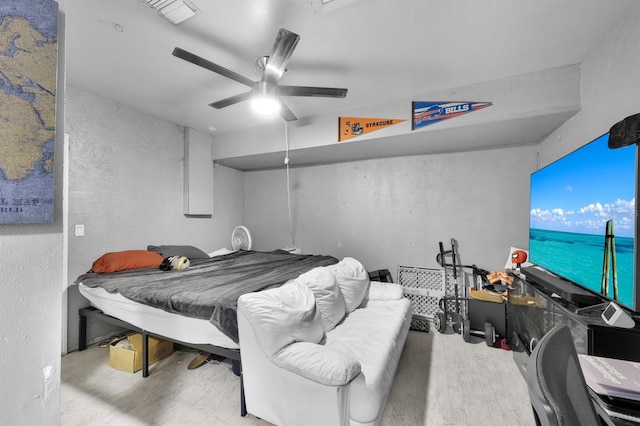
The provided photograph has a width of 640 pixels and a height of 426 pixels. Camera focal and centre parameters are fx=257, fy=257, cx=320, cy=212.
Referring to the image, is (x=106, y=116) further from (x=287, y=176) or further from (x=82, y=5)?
(x=287, y=176)

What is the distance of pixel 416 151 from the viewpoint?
343 cm

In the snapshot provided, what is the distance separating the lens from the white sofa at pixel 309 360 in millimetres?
1410

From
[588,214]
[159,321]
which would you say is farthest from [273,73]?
[588,214]

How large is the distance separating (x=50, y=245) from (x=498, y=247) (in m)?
3.92

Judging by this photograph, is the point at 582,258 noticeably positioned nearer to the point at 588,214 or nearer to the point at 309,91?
the point at 588,214

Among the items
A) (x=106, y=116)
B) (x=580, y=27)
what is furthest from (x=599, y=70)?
(x=106, y=116)

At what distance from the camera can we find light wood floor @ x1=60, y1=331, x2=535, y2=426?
1.73 metres

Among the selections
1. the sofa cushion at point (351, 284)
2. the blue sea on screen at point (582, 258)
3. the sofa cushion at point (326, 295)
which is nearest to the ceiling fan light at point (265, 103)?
the sofa cushion at point (326, 295)

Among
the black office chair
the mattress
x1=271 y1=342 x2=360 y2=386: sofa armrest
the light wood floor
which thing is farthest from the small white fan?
the black office chair

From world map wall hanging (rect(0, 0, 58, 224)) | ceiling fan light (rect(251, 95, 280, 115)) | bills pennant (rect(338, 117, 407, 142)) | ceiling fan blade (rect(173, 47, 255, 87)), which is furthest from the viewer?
bills pennant (rect(338, 117, 407, 142))

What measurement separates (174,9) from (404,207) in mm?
3187

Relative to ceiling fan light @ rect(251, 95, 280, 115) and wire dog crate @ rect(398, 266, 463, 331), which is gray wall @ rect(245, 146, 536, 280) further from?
ceiling fan light @ rect(251, 95, 280, 115)

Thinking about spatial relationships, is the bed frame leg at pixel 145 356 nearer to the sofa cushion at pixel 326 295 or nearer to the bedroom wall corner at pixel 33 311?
the sofa cushion at pixel 326 295

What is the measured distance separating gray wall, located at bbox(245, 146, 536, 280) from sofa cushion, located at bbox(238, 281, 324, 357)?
228 cm
